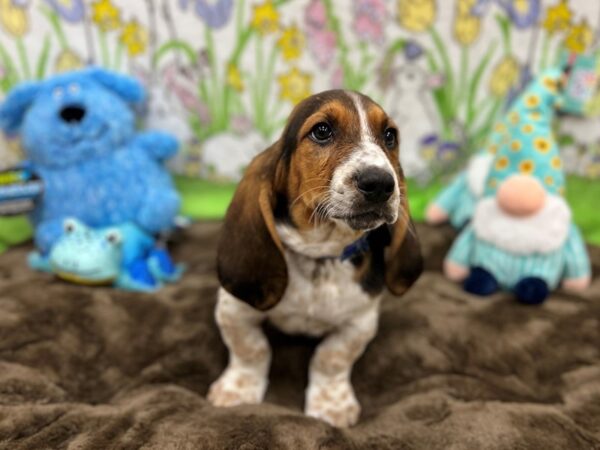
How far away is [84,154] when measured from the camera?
2.31m

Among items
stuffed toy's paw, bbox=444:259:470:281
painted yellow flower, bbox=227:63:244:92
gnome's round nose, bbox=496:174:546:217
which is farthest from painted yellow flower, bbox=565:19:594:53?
painted yellow flower, bbox=227:63:244:92

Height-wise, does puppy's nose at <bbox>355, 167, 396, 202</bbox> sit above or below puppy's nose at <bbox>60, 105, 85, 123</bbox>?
above

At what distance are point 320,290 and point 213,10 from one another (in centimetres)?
175

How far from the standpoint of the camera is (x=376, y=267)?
1.56m

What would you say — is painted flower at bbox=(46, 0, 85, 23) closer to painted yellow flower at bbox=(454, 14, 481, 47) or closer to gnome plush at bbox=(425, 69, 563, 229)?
painted yellow flower at bbox=(454, 14, 481, 47)

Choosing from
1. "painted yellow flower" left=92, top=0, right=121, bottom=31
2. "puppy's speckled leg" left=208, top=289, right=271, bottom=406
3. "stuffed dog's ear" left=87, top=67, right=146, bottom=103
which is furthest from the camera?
"painted yellow flower" left=92, top=0, right=121, bottom=31

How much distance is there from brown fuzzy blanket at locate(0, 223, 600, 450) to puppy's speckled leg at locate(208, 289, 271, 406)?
0.08 meters

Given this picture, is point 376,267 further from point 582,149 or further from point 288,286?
point 582,149

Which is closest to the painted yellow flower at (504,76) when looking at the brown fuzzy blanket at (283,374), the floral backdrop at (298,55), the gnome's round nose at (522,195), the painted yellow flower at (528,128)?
the floral backdrop at (298,55)

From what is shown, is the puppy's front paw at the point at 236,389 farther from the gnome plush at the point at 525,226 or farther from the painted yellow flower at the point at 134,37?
the painted yellow flower at the point at 134,37

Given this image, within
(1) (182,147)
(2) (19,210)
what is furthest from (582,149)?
(2) (19,210)

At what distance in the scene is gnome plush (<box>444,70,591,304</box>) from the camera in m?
2.11

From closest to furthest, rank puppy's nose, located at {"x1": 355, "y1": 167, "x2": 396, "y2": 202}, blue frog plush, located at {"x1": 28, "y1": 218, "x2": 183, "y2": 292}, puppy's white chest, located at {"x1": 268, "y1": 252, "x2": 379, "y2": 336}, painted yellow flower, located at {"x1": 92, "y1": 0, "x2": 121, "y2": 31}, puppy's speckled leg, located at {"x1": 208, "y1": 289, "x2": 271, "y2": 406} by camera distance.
A: puppy's nose, located at {"x1": 355, "y1": 167, "x2": 396, "y2": 202} < puppy's white chest, located at {"x1": 268, "y1": 252, "x2": 379, "y2": 336} < puppy's speckled leg, located at {"x1": 208, "y1": 289, "x2": 271, "y2": 406} < blue frog plush, located at {"x1": 28, "y1": 218, "x2": 183, "y2": 292} < painted yellow flower, located at {"x1": 92, "y1": 0, "x2": 121, "y2": 31}

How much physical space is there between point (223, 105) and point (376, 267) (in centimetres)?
156
